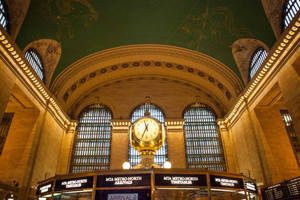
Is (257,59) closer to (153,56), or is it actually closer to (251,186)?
(153,56)

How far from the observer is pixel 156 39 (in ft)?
49.5

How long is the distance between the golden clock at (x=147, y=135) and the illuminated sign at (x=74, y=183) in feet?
3.39

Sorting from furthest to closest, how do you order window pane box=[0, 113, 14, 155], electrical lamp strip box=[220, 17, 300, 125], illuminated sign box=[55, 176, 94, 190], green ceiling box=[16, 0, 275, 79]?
window pane box=[0, 113, 14, 155]
green ceiling box=[16, 0, 275, 79]
electrical lamp strip box=[220, 17, 300, 125]
illuminated sign box=[55, 176, 94, 190]

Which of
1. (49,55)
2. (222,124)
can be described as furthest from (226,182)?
(222,124)

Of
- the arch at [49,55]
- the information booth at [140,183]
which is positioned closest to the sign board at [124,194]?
the information booth at [140,183]

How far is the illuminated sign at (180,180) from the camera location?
2729 millimetres

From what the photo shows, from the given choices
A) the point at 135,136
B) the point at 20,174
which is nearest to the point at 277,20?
the point at 135,136

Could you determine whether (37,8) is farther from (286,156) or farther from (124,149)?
(286,156)

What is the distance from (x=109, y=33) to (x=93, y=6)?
6.51 feet

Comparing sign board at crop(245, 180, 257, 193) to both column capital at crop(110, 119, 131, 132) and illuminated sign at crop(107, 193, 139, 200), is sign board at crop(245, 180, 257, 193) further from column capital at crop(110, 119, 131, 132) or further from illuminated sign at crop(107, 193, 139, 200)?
column capital at crop(110, 119, 131, 132)

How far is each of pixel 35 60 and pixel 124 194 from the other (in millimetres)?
12745

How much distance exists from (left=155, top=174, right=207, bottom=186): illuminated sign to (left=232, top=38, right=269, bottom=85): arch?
12510 mm

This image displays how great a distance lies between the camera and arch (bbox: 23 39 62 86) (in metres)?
13.3

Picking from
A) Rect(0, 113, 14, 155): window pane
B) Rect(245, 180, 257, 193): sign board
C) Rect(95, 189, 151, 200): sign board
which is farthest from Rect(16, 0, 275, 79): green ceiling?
Rect(95, 189, 151, 200): sign board
